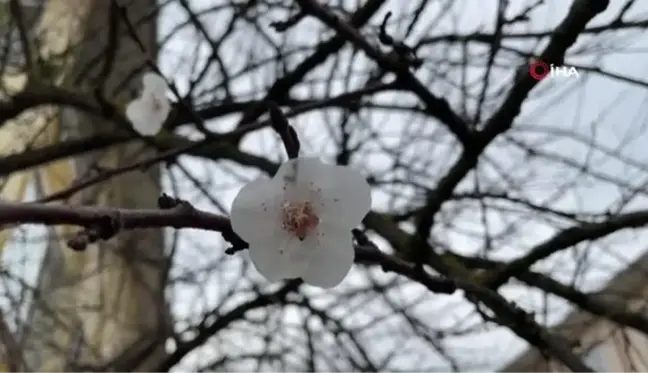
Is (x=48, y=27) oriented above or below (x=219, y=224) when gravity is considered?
above

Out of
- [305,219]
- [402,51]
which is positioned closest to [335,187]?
[305,219]

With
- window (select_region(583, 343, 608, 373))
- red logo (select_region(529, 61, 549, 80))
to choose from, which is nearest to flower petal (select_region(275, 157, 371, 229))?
red logo (select_region(529, 61, 549, 80))

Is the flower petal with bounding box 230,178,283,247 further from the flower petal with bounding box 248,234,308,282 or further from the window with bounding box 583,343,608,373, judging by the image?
the window with bounding box 583,343,608,373

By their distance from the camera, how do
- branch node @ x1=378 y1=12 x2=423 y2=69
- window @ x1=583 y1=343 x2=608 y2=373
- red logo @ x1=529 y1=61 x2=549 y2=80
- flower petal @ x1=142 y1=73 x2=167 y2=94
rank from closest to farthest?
branch node @ x1=378 y1=12 x2=423 y2=69
red logo @ x1=529 y1=61 x2=549 y2=80
flower petal @ x1=142 y1=73 x2=167 y2=94
window @ x1=583 y1=343 x2=608 y2=373

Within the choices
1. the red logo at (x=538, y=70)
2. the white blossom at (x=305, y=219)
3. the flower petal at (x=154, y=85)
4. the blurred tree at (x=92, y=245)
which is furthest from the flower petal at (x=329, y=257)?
the blurred tree at (x=92, y=245)

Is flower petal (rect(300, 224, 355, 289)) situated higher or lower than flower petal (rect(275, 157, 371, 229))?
lower

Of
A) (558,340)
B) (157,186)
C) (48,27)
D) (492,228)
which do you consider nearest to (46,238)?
(157,186)

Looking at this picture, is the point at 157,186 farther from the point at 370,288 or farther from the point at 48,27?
the point at 370,288

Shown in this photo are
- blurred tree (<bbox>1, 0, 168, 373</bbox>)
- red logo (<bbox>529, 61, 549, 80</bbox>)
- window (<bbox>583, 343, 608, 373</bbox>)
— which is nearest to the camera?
red logo (<bbox>529, 61, 549, 80</bbox>)
